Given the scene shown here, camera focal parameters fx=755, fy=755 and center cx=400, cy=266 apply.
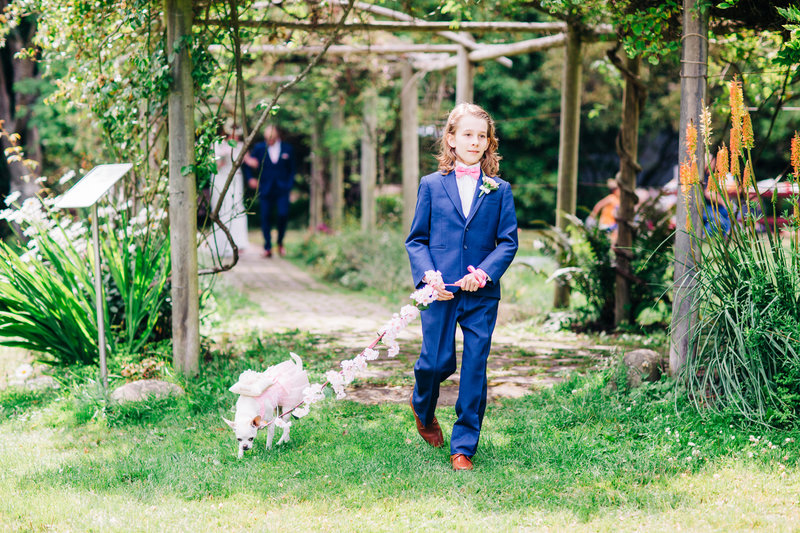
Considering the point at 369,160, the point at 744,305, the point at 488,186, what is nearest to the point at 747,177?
the point at 744,305

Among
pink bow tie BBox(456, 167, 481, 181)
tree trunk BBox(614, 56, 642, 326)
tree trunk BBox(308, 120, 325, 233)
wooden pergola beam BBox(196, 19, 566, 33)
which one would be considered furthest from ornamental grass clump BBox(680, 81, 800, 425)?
tree trunk BBox(308, 120, 325, 233)

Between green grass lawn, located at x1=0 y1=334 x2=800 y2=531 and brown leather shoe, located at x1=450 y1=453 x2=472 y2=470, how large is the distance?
6cm

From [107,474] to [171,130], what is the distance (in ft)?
7.27

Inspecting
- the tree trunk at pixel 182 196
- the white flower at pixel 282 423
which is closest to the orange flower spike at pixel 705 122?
the white flower at pixel 282 423

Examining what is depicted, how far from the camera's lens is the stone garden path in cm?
477

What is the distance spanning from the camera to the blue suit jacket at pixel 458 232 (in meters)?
3.34

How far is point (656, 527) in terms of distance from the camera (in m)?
2.69

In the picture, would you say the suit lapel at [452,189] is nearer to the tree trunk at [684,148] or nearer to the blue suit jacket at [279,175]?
the tree trunk at [684,148]

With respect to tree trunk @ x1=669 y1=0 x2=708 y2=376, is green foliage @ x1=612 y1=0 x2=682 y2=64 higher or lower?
higher

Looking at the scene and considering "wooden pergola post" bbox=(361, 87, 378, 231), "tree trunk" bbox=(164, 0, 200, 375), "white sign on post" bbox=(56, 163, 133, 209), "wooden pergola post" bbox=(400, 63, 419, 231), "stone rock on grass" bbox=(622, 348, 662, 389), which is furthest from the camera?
"wooden pergola post" bbox=(361, 87, 378, 231)

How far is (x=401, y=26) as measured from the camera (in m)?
6.27

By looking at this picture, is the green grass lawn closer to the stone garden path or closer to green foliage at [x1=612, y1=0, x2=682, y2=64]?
the stone garden path

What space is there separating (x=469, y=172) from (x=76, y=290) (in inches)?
114

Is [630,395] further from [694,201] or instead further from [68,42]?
[68,42]
